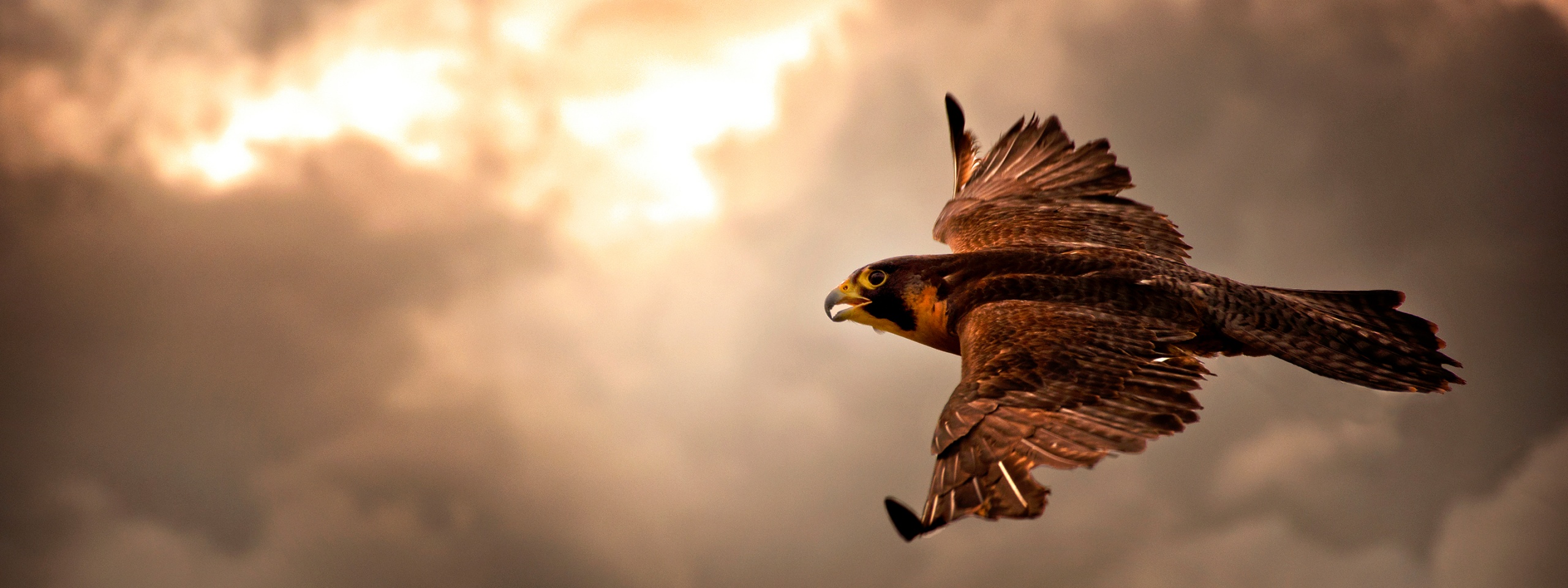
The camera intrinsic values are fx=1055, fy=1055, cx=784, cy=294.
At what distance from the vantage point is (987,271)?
39.4 feet

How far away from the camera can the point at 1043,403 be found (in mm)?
9102

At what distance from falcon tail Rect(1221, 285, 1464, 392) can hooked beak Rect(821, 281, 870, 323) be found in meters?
4.16

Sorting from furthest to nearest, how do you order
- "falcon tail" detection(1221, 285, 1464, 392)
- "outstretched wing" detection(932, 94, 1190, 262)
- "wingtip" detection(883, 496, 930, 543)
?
1. "outstretched wing" detection(932, 94, 1190, 262)
2. "falcon tail" detection(1221, 285, 1464, 392)
3. "wingtip" detection(883, 496, 930, 543)

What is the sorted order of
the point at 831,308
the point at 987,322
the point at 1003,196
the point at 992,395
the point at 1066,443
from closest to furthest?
the point at 1066,443 < the point at 992,395 < the point at 987,322 < the point at 831,308 < the point at 1003,196

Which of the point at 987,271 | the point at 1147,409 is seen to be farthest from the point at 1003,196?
the point at 1147,409

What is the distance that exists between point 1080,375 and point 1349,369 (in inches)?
123

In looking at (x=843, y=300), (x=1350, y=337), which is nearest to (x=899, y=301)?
(x=843, y=300)

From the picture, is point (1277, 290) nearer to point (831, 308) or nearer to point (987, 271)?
point (987, 271)

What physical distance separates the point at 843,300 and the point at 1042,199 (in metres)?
3.78

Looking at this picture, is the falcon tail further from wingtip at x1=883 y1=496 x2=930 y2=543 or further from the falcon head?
wingtip at x1=883 y1=496 x2=930 y2=543

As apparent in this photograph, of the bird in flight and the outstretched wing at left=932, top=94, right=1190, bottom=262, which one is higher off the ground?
the outstretched wing at left=932, top=94, right=1190, bottom=262

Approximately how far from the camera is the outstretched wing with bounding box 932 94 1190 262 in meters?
13.8

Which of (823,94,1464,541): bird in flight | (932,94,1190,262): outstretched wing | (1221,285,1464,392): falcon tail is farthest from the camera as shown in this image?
(932,94,1190,262): outstretched wing

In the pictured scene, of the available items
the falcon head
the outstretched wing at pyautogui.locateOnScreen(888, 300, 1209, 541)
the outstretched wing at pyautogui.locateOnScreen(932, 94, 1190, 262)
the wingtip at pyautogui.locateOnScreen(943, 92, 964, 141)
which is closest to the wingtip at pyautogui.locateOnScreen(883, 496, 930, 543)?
the outstretched wing at pyautogui.locateOnScreen(888, 300, 1209, 541)
